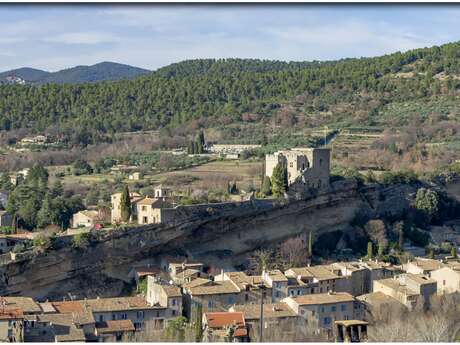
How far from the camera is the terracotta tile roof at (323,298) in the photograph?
71.4 feet

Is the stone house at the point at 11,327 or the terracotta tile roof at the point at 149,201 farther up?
the terracotta tile roof at the point at 149,201

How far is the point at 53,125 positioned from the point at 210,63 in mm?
27420

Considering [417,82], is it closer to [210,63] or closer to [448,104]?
[448,104]

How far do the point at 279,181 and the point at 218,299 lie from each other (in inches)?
304

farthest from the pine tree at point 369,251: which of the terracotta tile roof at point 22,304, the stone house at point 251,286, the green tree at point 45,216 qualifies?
the terracotta tile roof at point 22,304

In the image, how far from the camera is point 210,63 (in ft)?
245

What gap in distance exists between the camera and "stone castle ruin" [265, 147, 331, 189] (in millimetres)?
29922

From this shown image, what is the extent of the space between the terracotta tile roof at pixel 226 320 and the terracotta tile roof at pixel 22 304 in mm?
3467

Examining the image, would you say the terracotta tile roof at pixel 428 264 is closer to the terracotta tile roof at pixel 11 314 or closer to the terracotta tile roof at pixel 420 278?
the terracotta tile roof at pixel 420 278

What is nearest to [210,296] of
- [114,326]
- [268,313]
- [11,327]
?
[268,313]

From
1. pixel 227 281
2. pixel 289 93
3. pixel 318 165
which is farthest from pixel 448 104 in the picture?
Answer: pixel 227 281

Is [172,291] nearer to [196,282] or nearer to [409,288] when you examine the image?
[196,282]

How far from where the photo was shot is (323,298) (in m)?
22.1

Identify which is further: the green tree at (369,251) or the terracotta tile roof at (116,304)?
the green tree at (369,251)
